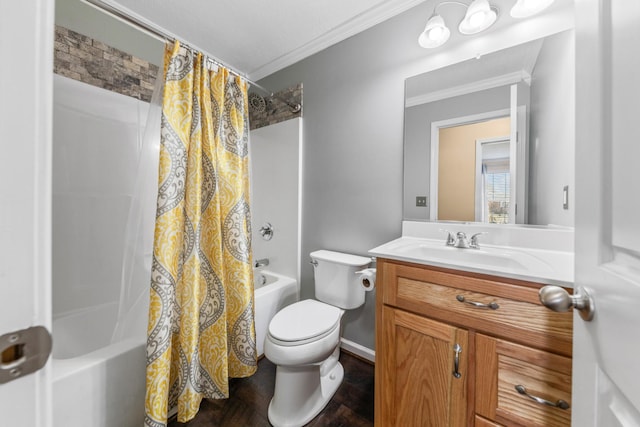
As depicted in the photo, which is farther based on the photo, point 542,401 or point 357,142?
point 357,142

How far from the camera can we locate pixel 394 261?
3.26ft

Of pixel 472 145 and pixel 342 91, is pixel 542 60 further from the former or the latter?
pixel 342 91

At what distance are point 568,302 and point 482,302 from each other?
395 millimetres

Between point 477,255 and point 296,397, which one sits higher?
point 477,255

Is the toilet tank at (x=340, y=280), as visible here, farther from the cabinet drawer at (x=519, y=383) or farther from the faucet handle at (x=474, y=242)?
the cabinet drawer at (x=519, y=383)

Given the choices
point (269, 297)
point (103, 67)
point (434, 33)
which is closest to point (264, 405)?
point (269, 297)

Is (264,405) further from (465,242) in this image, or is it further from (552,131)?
(552,131)

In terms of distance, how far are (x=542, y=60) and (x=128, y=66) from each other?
2.48m

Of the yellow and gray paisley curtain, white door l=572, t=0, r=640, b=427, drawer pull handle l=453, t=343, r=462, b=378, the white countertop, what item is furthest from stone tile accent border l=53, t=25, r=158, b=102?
drawer pull handle l=453, t=343, r=462, b=378

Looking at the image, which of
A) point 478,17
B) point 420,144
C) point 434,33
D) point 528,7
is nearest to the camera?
point 528,7

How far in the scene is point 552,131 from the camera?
108cm

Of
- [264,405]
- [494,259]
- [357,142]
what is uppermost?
[357,142]

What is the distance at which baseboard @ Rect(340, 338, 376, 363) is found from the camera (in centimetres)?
160

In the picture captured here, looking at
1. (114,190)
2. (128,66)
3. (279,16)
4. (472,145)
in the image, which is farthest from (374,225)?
A: (128,66)
